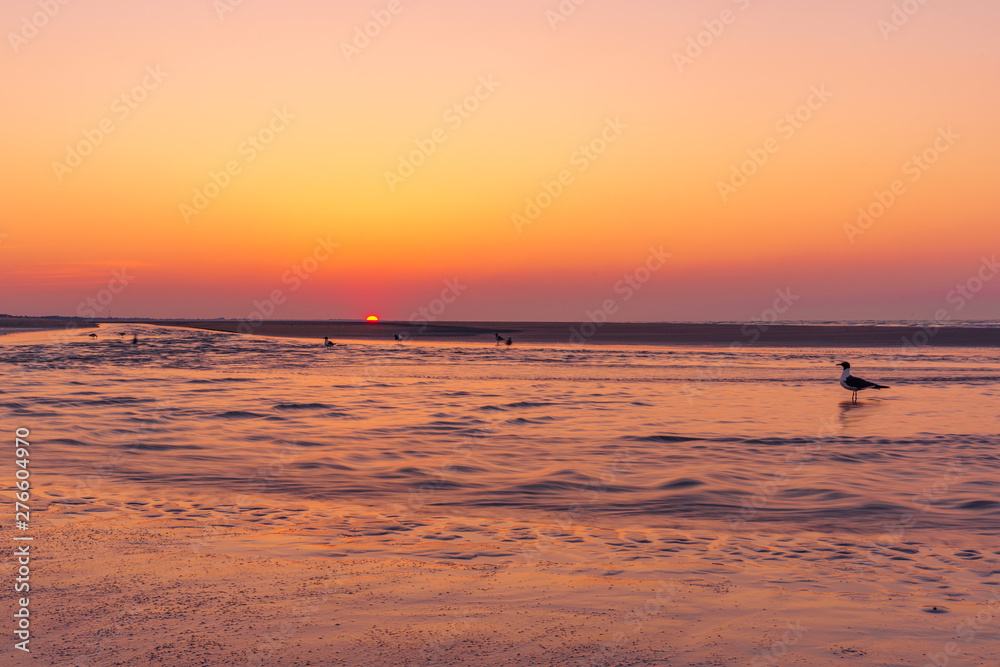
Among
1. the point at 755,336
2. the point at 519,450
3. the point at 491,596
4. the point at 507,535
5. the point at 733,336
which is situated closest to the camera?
the point at 491,596

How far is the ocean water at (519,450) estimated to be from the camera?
10.2 metres

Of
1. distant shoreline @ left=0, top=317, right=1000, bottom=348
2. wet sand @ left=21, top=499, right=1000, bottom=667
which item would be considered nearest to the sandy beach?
wet sand @ left=21, top=499, right=1000, bottom=667

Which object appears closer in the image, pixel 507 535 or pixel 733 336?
pixel 507 535

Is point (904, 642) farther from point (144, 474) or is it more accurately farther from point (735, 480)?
point (144, 474)

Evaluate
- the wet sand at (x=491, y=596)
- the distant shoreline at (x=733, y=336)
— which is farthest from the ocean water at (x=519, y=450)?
the distant shoreline at (x=733, y=336)

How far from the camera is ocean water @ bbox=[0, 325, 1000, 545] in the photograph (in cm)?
1020

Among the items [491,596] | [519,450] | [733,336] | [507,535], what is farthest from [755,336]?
[491,596]

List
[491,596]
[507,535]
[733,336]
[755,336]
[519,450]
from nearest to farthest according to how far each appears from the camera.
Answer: [491,596], [507,535], [519,450], [755,336], [733,336]

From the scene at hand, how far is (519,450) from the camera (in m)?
15.0

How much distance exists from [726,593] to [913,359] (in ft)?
153

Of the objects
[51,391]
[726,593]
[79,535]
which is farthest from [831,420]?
[51,391]

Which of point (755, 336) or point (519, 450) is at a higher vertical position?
point (755, 336)

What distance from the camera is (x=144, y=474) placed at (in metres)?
12.0

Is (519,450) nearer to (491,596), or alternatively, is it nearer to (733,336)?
(491,596)
